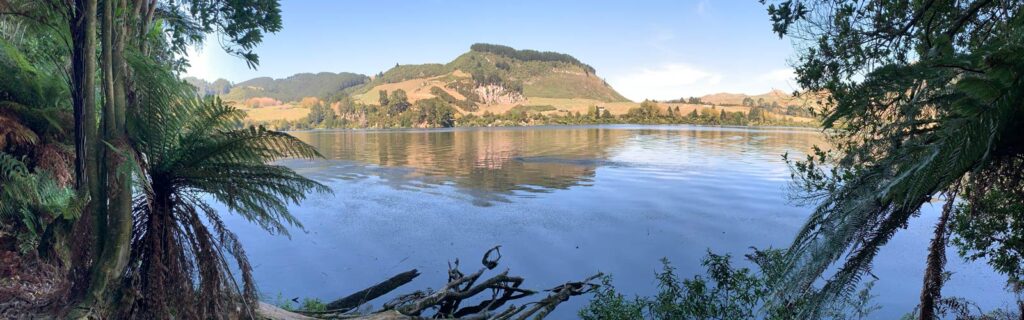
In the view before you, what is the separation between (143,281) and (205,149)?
2.58 feet

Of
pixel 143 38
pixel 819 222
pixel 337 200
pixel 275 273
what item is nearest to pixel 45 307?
pixel 143 38

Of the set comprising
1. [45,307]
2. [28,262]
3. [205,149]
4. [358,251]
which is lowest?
[358,251]

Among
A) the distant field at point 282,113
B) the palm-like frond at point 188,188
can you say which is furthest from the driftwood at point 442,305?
the distant field at point 282,113

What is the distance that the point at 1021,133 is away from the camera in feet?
6.08

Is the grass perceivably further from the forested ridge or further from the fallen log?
the forested ridge

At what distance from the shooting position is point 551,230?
16.6 meters

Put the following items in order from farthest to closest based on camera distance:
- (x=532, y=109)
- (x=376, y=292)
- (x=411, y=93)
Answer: (x=411, y=93) < (x=532, y=109) < (x=376, y=292)

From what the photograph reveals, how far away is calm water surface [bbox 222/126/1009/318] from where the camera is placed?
11914 millimetres

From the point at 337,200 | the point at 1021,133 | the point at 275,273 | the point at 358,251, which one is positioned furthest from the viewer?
the point at 337,200

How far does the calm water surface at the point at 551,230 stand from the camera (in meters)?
11.9

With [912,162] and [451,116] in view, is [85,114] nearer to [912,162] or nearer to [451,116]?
[912,162]

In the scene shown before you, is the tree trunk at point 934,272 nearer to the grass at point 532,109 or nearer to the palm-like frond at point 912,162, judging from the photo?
the palm-like frond at point 912,162

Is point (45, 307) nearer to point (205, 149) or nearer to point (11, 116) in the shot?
point (205, 149)

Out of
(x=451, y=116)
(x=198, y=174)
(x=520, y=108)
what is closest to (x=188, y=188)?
(x=198, y=174)
